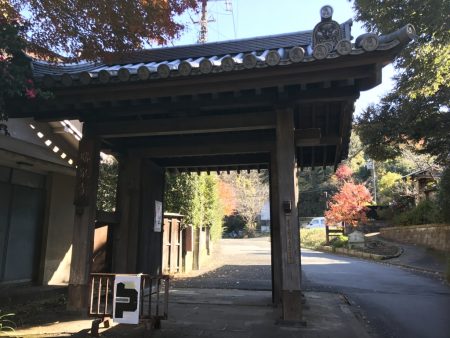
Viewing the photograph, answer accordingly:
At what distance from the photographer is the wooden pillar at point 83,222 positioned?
280 inches

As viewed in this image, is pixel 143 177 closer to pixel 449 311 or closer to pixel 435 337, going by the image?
pixel 435 337

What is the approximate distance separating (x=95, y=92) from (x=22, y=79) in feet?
3.97

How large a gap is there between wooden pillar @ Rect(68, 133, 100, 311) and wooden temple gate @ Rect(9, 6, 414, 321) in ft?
0.06

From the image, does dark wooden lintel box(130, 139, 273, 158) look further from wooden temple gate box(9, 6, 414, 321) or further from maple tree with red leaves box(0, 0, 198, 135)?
maple tree with red leaves box(0, 0, 198, 135)

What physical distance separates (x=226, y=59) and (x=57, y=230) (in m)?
7.86

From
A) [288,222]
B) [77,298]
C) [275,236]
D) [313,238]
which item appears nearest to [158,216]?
[275,236]

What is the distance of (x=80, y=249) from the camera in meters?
7.18

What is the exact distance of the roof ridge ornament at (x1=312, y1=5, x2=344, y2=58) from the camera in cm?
A: 584

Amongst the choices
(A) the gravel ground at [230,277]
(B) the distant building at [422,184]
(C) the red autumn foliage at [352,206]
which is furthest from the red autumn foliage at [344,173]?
(A) the gravel ground at [230,277]

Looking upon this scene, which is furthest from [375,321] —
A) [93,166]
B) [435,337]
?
[93,166]

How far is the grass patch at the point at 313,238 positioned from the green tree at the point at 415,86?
20.0m

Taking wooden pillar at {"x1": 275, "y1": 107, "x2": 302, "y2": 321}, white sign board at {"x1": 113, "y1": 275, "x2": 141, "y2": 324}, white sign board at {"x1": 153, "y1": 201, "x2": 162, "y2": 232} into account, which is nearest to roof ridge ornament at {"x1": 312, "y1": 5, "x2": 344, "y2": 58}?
wooden pillar at {"x1": 275, "y1": 107, "x2": 302, "y2": 321}

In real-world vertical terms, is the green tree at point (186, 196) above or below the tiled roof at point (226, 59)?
below

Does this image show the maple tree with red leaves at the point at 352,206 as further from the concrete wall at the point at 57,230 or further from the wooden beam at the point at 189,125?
the wooden beam at the point at 189,125
